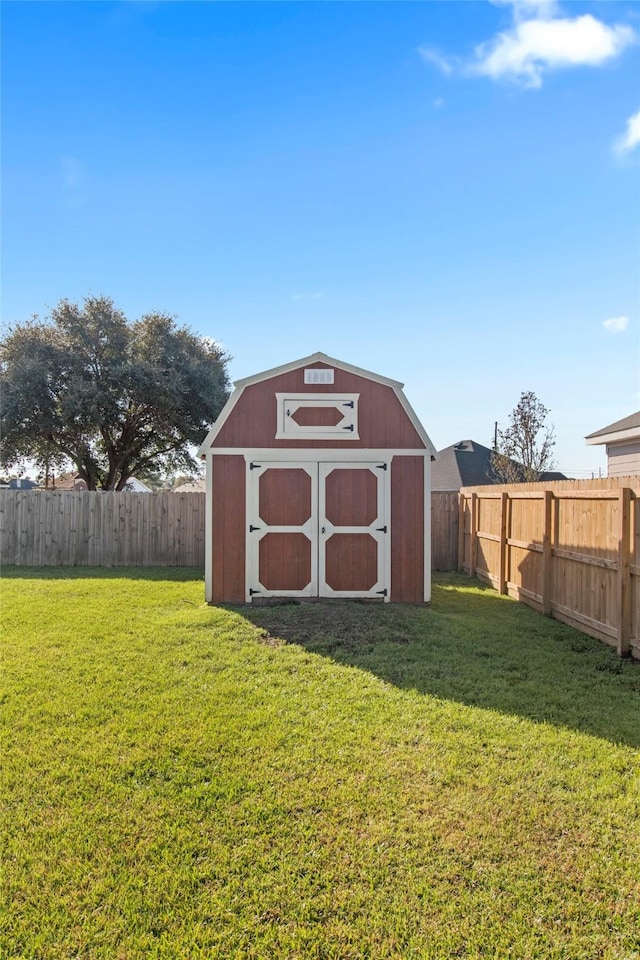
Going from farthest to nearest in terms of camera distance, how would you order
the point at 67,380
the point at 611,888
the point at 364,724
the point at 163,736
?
1. the point at 67,380
2. the point at 364,724
3. the point at 163,736
4. the point at 611,888

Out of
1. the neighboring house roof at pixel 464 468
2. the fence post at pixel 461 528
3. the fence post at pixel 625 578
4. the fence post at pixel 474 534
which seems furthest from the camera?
the neighboring house roof at pixel 464 468

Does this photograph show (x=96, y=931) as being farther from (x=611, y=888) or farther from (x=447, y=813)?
(x=611, y=888)

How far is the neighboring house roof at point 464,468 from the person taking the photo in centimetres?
1947

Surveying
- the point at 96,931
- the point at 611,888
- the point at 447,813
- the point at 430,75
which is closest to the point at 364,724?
the point at 447,813

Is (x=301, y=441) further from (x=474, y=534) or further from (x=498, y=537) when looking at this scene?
(x=474, y=534)

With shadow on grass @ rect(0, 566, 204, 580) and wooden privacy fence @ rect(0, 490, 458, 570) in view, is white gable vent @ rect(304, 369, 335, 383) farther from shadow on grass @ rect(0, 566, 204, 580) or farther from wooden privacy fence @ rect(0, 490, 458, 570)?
wooden privacy fence @ rect(0, 490, 458, 570)

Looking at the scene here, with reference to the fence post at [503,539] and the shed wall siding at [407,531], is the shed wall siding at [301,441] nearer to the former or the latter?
the shed wall siding at [407,531]

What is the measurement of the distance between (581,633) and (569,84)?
22.5 feet

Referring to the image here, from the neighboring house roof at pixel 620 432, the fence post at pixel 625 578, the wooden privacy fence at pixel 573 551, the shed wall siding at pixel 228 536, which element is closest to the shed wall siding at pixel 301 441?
the shed wall siding at pixel 228 536

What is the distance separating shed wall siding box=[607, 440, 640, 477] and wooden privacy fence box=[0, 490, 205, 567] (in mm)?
8725

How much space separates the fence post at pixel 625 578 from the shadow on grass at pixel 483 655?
19cm

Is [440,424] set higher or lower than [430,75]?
lower

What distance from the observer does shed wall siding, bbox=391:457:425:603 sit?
725cm

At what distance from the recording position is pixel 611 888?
2.06 m
